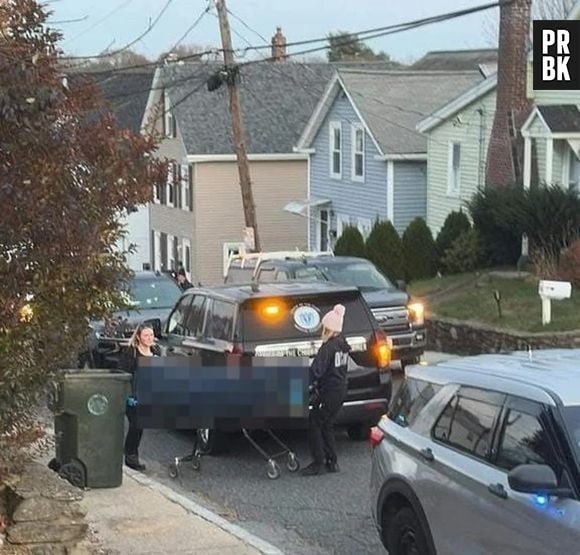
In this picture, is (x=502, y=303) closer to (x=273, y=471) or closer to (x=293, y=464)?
(x=293, y=464)

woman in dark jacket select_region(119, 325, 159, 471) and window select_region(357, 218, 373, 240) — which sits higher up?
window select_region(357, 218, 373, 240)

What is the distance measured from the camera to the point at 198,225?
46.6 metres

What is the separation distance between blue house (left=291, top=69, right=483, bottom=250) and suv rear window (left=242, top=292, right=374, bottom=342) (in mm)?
23803

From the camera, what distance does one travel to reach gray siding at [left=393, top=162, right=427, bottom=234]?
123 feet

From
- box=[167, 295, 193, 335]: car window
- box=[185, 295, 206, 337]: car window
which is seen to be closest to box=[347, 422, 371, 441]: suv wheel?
box=[185, 295, 206, 337]: car window

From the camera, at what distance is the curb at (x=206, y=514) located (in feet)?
29.5

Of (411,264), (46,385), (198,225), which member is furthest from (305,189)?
(46,385)

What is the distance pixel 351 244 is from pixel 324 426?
835 inches

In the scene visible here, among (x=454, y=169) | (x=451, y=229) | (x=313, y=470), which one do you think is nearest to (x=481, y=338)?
(x=451, y=229)

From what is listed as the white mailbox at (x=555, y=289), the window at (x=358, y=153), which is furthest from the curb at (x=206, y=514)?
the window at (x=358, y=153)

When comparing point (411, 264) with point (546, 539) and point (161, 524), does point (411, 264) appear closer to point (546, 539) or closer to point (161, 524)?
point (161, 524)

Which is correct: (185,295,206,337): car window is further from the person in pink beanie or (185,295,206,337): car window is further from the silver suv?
the silver suv

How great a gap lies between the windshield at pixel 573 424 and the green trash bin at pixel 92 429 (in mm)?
5602

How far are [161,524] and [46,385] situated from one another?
2.40 m
